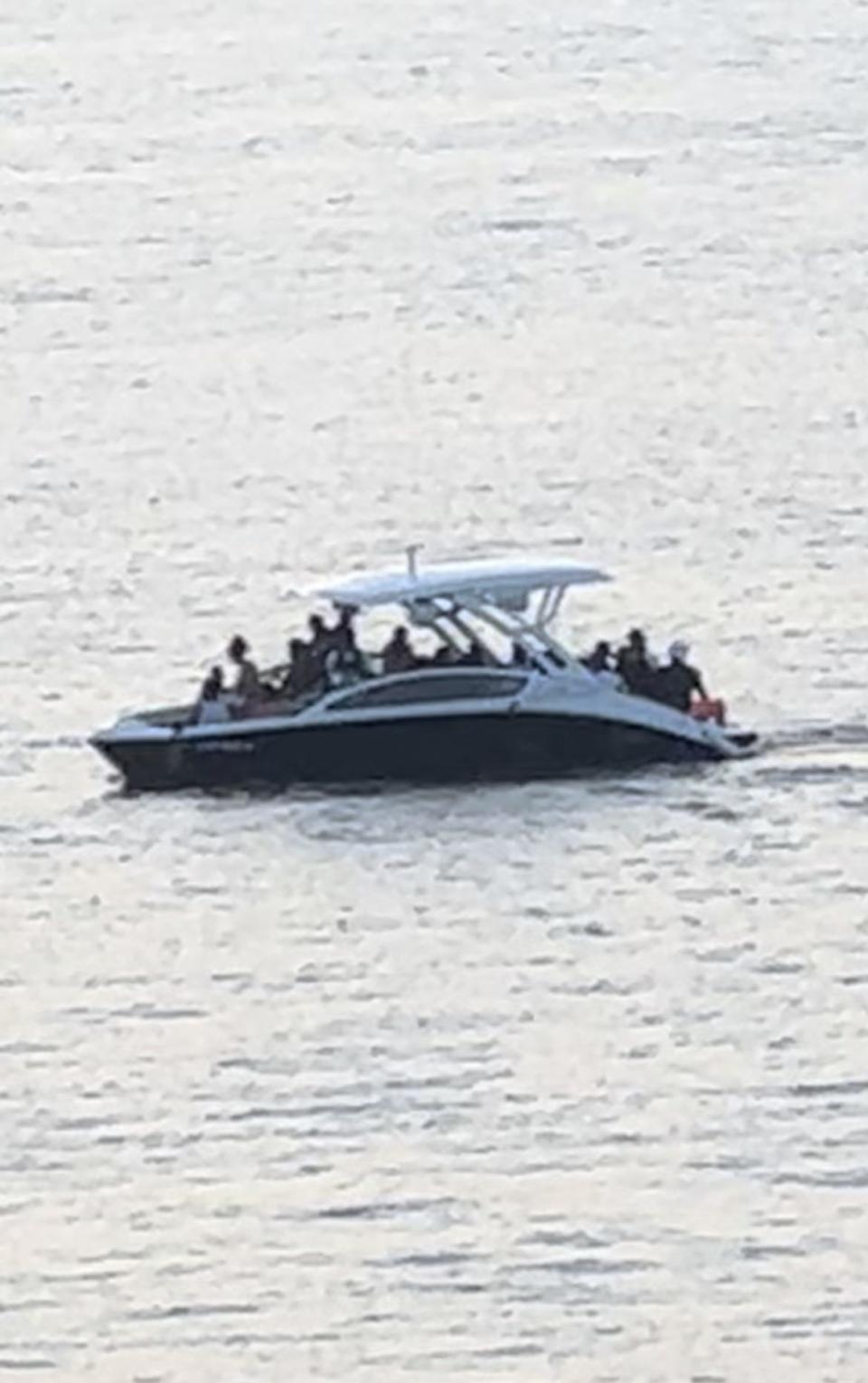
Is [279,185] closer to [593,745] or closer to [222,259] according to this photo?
[222,259]

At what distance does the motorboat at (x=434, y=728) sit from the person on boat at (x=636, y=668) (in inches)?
5.9

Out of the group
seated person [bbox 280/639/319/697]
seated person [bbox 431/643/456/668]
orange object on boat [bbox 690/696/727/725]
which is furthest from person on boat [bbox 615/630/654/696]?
seated person [bbox 280/639/319/697]

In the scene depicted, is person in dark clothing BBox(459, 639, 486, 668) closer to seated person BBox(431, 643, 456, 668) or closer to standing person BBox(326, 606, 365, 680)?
seated person BBox(431, 643, 456, 668)

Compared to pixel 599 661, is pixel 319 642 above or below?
above

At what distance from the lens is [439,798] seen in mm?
62250

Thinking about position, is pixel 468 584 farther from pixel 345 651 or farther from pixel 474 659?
pixel 345 651

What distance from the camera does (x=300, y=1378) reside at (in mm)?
42906

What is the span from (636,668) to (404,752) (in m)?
2.42

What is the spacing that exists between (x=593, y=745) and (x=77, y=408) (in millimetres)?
28195

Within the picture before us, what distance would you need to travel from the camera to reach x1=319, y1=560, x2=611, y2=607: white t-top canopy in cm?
6281

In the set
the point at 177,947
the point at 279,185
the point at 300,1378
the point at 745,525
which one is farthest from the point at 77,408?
the point at 300,1378

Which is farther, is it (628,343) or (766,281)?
(766,281)

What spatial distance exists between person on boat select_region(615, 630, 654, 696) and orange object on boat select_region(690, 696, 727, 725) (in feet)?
1.63

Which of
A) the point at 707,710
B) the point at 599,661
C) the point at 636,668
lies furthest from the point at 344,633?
the point at 707,710
